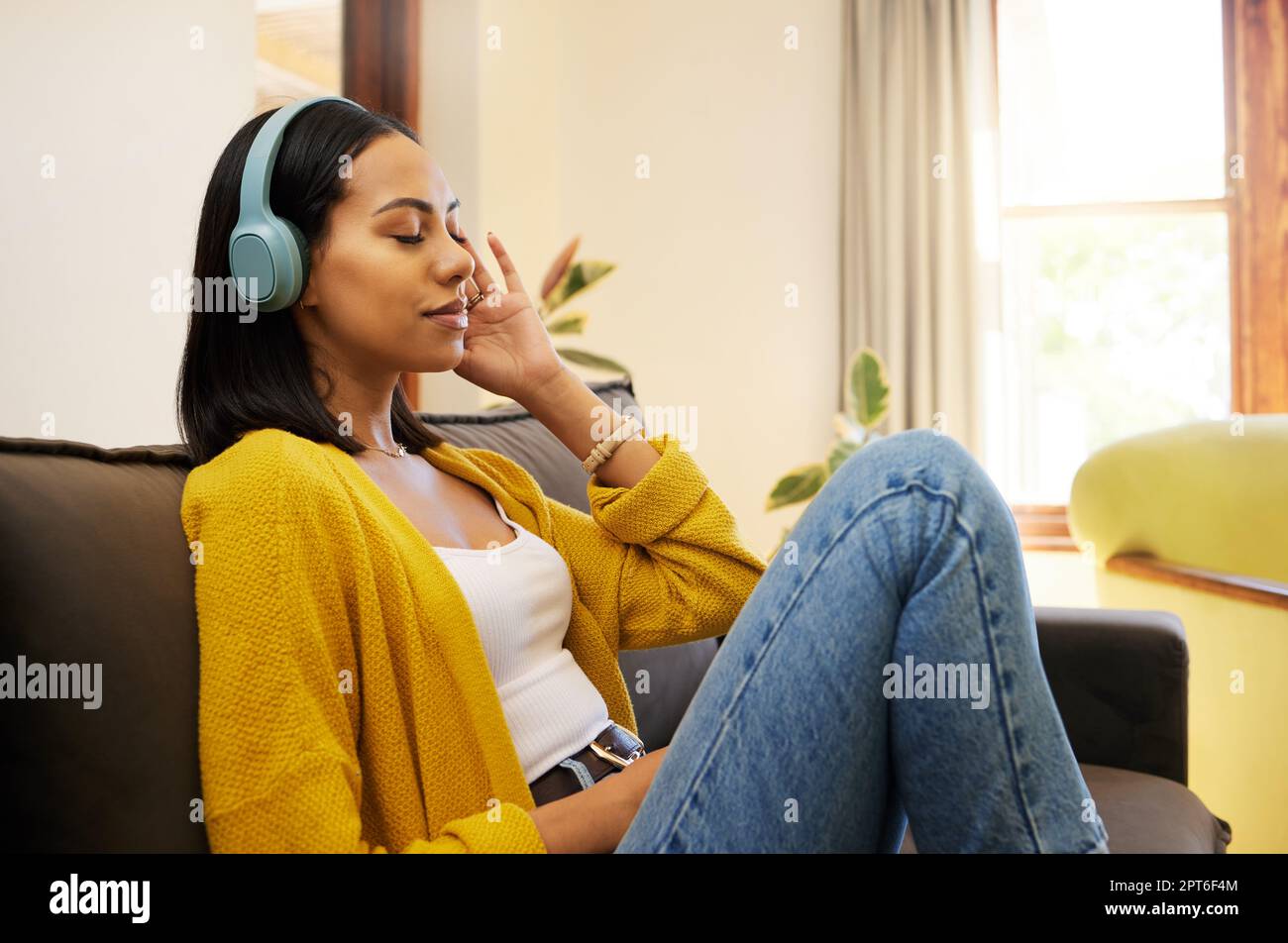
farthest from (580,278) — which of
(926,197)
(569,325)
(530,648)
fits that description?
(530,648)

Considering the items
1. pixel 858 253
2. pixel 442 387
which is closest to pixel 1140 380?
pixel 858 253

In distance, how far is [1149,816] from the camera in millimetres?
1265

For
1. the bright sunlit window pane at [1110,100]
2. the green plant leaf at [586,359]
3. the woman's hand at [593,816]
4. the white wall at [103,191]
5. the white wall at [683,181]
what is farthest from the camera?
the bright sunlit window pane at [1110,100]

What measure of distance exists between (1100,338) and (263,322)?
3.09 m

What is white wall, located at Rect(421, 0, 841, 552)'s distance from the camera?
3.63 metres

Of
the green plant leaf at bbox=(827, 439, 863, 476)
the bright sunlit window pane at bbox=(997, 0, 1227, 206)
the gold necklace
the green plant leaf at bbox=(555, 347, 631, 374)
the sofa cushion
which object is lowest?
the sofa cushion

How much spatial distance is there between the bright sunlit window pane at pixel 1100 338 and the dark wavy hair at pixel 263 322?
2826 mm

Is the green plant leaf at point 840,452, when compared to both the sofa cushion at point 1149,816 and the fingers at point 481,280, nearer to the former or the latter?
the sofa cushion at point 1149,816

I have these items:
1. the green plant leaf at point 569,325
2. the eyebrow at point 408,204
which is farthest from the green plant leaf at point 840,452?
the eyebrow at point 408,204

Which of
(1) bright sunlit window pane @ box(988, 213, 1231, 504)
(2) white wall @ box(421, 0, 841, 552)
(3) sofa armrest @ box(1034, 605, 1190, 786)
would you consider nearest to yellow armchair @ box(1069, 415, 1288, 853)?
(3) sofa armrest @ box(1034, 605, 1190, 786)

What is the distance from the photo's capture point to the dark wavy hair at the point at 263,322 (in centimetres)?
102

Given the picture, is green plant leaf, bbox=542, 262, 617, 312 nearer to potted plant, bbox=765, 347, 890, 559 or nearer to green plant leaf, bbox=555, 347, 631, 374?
green plant leaf, bbox=555, 347, 631, 374

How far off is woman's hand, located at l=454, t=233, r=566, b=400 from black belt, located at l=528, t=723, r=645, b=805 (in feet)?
1.36
